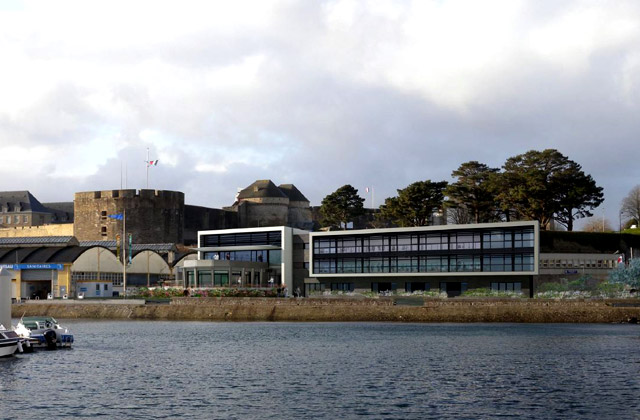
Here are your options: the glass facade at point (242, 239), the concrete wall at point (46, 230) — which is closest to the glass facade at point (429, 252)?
the glass facade at point (242, 239)

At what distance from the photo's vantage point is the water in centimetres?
3231

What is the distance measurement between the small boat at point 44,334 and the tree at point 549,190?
223ft

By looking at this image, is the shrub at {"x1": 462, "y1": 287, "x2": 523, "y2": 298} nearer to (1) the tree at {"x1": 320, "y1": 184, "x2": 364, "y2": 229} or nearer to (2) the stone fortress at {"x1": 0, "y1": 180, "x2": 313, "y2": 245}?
(1) the tree at {"x1": 320, "y1": 184, "x2": 364, "y2": 229}

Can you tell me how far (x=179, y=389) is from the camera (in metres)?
37.6

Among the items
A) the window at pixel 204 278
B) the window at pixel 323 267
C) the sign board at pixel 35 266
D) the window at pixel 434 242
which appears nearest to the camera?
the window at pixel 434 242

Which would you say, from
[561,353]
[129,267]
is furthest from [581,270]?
[129,267]

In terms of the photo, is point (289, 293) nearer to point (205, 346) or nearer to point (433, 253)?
point (433, 253)

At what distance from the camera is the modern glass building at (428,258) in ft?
306

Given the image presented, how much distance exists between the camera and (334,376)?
136 ft

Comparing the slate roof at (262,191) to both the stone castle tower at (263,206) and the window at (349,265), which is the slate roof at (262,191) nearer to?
the stone castle tower at (263,206)

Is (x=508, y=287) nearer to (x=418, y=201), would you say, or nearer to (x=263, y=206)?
(x=418, y=201)

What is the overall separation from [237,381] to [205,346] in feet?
56.9

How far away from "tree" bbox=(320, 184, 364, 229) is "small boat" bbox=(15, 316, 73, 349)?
3258 inches

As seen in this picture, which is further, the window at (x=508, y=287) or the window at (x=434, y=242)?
the window at (x=434, y=242)
